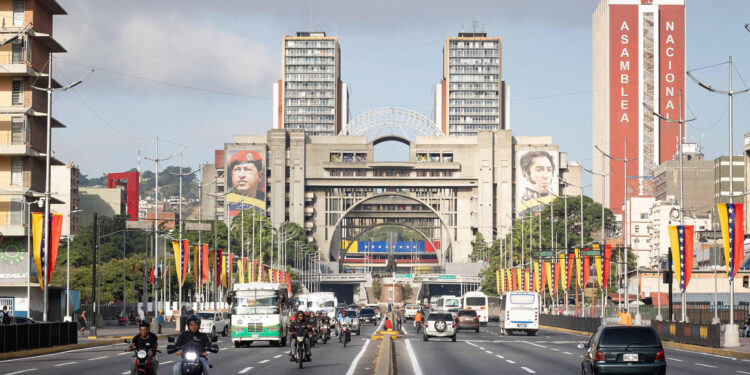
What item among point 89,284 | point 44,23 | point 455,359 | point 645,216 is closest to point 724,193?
point 645,216

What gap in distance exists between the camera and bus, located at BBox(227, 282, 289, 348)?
47.6m

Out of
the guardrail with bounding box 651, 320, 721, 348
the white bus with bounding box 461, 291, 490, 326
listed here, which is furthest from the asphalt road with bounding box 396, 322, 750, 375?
the white bus with bounding box 461, 291, 490, 326

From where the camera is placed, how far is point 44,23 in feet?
227

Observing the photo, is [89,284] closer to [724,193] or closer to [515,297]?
[515,297]

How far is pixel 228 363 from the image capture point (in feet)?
113

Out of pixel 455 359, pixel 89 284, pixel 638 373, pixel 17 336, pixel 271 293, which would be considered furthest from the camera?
pixel 89 284

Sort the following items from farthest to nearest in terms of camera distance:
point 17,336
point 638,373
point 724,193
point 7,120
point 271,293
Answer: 1. point 724,193
2. point 7,120
3. point 271,293
4. point 17,336
5. point 638,373

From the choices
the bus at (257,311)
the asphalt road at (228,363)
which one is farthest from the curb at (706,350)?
the bus at (257,311)

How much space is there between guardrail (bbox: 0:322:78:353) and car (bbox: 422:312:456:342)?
17906 millimetres

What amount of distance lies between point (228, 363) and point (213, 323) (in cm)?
2904

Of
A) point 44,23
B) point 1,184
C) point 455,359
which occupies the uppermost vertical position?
point 44,23

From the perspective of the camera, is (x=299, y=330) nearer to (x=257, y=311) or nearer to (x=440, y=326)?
(x=257, y=311)

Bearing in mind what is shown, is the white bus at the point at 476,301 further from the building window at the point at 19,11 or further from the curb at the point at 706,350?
the building window at the point at 19,11

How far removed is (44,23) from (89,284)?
56.8 metres
